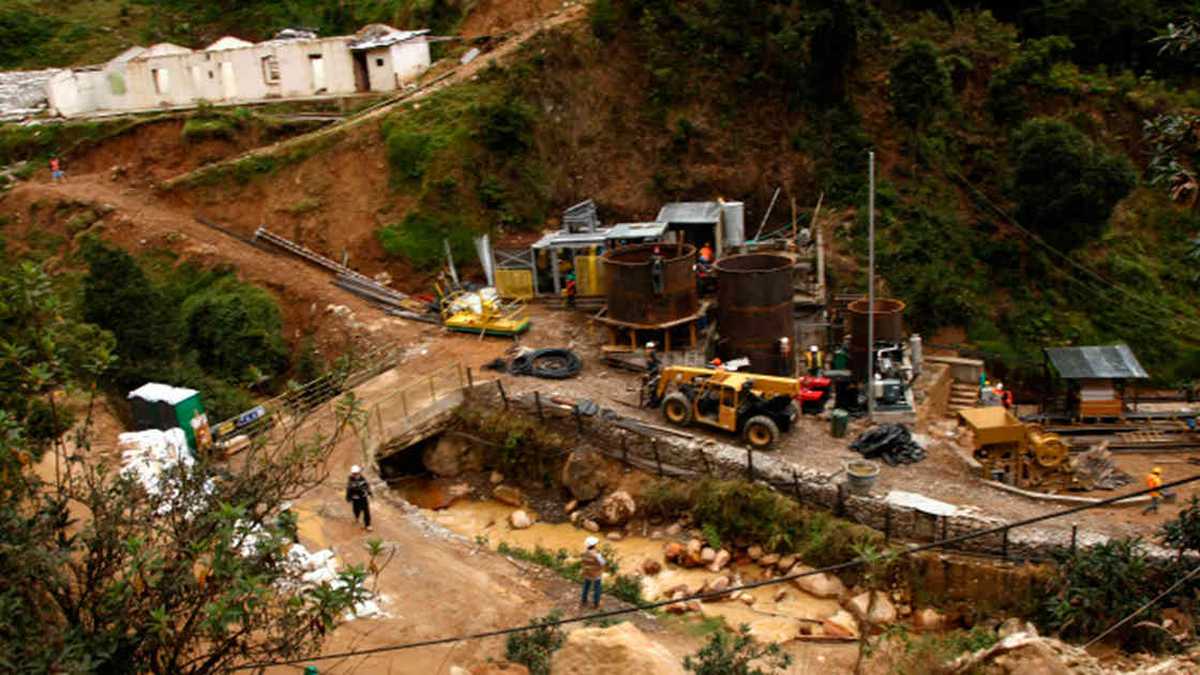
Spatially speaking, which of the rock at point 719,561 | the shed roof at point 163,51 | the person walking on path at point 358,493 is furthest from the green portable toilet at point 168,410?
the shed roof at point 163,51

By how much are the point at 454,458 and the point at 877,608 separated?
9984mm

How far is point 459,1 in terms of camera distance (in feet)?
137

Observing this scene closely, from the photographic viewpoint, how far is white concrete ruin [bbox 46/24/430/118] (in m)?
37.1

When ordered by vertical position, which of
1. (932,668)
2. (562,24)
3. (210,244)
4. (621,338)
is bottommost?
(932,668)

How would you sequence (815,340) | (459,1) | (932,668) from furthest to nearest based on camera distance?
(459,1)
(815,340)
(932,668)

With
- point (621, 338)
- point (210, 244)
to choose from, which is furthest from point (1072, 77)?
point (210, 244)

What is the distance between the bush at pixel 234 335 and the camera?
24.1 m

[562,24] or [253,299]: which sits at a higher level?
[562,24]

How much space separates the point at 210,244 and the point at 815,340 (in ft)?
61.6

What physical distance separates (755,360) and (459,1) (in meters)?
27.2

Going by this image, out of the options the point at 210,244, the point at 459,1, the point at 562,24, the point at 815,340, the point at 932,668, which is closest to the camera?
the point at 932,668

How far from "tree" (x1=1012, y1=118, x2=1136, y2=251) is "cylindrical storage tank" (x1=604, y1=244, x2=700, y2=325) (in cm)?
1168

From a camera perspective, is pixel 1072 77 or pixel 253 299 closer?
pixel 253 299

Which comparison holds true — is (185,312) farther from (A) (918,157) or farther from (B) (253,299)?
(A) (918,157)
